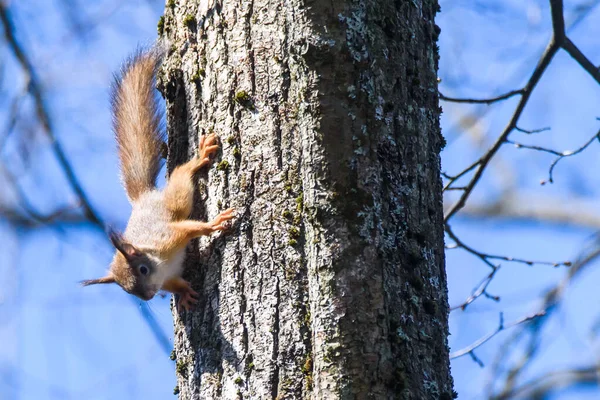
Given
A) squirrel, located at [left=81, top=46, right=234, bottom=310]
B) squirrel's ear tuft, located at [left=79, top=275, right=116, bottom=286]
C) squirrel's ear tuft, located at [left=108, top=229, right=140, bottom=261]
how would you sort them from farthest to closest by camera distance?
1. squirrel's ear tuft, located at [left=79, top=275, right=116, bottom=286]
2. squirrel, located at [left=81, top=46, right=234, bottom=310]
3. squirrel's ear tuft, located at [left=108, top=229, right=140, bottom=261]

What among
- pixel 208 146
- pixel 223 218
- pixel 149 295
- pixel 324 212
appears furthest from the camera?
pixel 149 295

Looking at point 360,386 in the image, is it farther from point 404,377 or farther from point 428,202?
point 428,202

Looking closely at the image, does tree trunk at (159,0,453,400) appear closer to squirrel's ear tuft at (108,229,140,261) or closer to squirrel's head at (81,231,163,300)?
squirrel's ear tuft at (108,229,140,261)

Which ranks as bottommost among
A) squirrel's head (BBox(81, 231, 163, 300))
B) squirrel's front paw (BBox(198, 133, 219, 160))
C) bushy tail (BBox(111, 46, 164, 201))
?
squirrel's front paw (BBox(198, 133, 219, 160))

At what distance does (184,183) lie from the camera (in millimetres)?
2252

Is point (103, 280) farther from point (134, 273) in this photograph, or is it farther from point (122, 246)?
point (122, 246)

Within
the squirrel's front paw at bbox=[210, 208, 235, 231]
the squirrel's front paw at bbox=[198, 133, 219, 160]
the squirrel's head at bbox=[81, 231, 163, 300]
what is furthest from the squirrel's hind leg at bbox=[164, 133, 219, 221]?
the squirrel's head at bbox=[81, 231, 163, 300]

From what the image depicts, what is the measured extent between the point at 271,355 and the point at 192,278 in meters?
0.50

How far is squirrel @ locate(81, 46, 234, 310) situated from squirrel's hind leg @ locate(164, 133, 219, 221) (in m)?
0.01

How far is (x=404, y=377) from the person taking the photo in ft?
5.16

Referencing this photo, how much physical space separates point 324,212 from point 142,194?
66.5 inches

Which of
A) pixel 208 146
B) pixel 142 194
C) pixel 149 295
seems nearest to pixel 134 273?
pixel 149 295

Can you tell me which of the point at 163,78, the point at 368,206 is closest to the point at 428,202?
the point at 368,206

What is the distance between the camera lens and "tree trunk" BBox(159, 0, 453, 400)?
1.60 m
